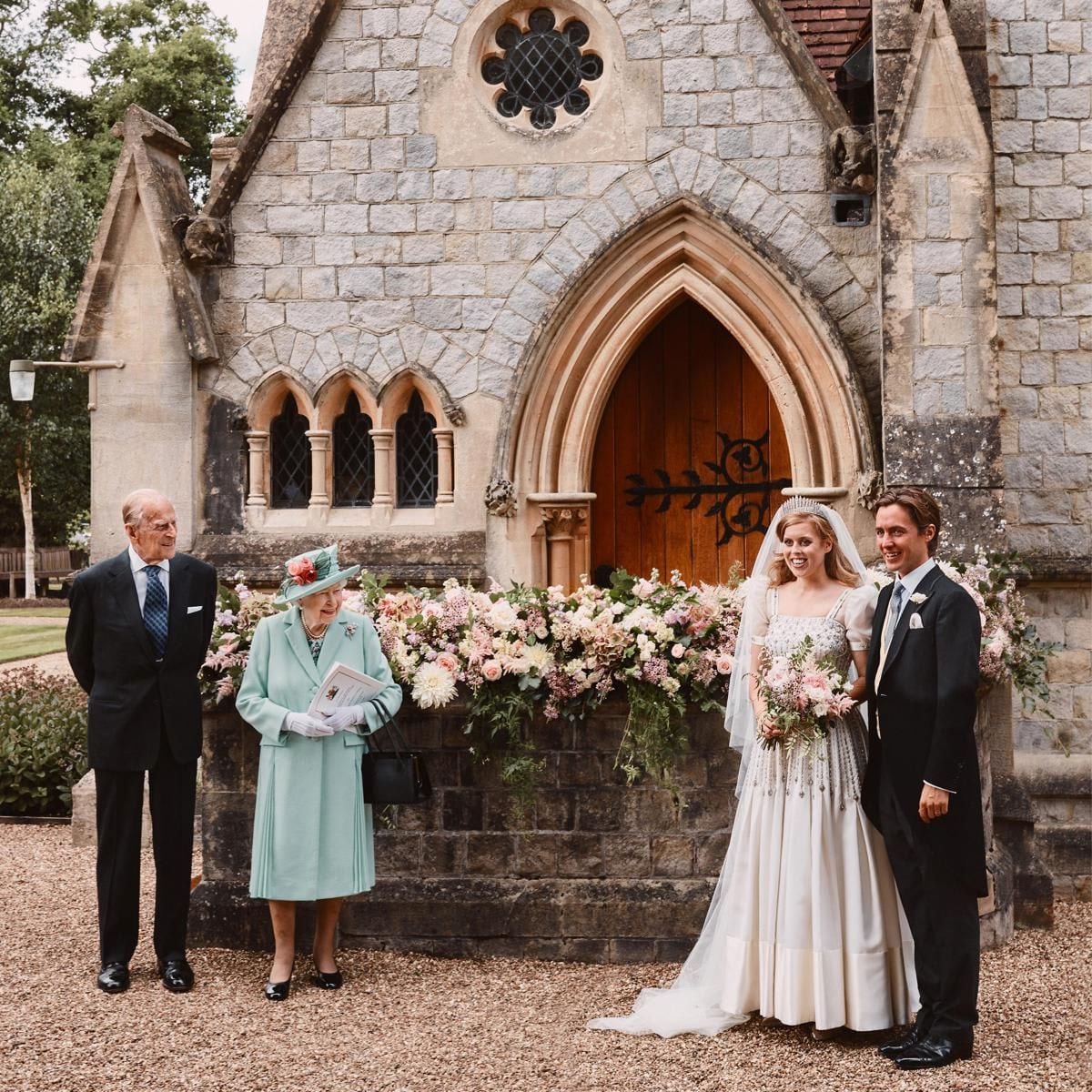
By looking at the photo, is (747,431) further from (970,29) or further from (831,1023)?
(831,1023)

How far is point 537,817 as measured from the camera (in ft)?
19.3

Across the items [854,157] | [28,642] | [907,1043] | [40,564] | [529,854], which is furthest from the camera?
[40,564]

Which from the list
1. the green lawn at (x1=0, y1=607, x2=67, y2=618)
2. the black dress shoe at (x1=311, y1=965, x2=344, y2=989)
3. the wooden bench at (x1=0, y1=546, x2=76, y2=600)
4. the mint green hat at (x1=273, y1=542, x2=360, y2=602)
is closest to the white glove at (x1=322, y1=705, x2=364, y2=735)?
the mint green hat at (x1=273, y1=542, x2=360, y2=602)

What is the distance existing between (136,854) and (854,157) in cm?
541

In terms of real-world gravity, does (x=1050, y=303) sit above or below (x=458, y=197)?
below

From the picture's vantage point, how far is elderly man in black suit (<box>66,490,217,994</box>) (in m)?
5.34

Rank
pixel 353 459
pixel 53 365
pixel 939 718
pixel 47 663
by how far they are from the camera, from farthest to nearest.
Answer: pixel 47 663 < pixel 53 365 < pixel 353 459 < pixel 939 718

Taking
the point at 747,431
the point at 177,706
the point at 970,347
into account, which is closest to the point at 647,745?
the point at 177,706

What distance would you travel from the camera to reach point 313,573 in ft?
17.1

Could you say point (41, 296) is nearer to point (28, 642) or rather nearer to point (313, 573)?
point (28, 642)

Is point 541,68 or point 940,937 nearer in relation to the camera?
point 940,937

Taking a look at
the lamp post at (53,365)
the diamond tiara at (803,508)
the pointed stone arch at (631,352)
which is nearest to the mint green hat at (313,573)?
the diamond tiara at (803,508)

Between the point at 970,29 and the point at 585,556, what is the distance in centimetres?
369

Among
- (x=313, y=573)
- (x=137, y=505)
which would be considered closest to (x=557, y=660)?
(x=313, y=573)
